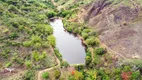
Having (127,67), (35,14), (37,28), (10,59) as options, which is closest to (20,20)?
(37,28)

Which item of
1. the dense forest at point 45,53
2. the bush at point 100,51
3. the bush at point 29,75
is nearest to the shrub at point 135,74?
the dense forest at point 45,53

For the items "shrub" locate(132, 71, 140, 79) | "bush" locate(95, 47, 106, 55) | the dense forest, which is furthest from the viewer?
"bush" locate(95, 47, 106, 55)

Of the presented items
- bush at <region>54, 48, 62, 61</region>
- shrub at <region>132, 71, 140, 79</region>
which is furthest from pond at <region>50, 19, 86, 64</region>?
shrub at <region>132, 71, 140, 79</region>

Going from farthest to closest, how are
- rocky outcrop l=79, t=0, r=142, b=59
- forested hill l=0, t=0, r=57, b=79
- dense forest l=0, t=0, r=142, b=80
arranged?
rocky outcrop l=79, t=0, r=142, b=59, forested hill l=0, t=0, r=57, b=79, dense forest l=0, t=0, r=142, b=80

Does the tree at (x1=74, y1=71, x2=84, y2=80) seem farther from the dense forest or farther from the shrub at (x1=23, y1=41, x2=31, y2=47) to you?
the shrub at (x1=23, y1=41, x2=31, y2=47)

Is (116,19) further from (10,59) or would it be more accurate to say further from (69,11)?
(10,59)

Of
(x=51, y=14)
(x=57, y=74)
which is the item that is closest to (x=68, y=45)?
(x=57, y=74)

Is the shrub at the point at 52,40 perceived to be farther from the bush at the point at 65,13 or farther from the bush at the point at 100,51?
the bush at the point at 65,13
